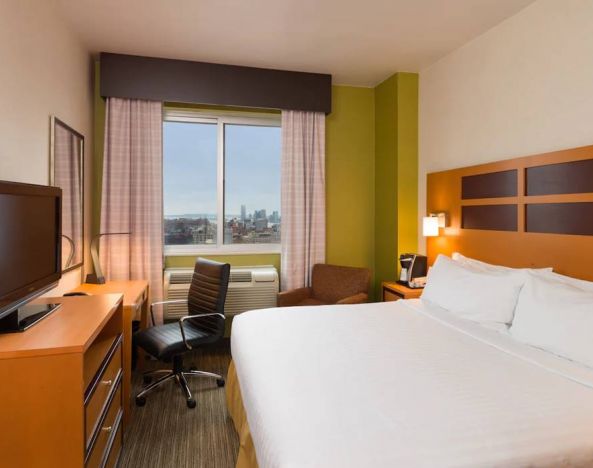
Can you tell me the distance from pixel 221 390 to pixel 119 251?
64.2 inches

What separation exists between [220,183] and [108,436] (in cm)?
270

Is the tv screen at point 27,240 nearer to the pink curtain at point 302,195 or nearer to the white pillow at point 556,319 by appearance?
the pink curtain at point 302,195

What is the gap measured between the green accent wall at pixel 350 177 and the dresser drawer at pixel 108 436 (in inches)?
105

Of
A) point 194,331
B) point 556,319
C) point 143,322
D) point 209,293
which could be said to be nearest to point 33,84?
point 209,293

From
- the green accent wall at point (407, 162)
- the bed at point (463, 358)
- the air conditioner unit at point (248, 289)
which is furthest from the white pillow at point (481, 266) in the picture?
the air conditioner unit at point (248, 289)

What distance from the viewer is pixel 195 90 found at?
12.3 feet

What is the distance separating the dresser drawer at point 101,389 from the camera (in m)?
1.61

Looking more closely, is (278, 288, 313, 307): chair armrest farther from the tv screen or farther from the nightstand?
the tv screen

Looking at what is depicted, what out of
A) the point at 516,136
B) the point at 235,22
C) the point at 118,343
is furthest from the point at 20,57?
the point at 516,136

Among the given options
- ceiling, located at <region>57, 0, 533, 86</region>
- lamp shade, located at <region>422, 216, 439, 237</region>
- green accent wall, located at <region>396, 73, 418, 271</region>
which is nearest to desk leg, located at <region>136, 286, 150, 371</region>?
ceiling, located at <region>57, 0, 533, 86</region>

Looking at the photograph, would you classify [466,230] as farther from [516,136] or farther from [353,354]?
[353,354]

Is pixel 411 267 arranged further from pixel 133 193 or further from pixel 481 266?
pixel 133 193

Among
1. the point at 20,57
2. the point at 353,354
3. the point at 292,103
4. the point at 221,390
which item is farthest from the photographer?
the point at 292,103

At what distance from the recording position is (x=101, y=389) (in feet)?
6.06
